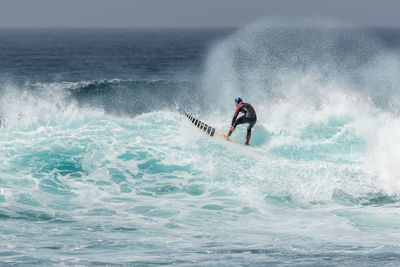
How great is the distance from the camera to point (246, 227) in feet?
41.5

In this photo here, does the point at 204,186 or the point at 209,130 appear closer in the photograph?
the point at 204,186

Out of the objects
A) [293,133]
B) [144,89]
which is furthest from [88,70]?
[293,133]

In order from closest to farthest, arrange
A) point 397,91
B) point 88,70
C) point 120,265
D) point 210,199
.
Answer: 1. point 120,265
2. point 210,199
3. point 397,91
4. point 88,70

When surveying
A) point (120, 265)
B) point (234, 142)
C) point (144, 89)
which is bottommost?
point (120, 265)

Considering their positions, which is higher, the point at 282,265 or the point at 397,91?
the point at 397,91

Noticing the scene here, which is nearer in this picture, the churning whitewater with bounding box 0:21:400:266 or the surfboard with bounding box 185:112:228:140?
the churning whitewater with bounding box 0:21:400:266

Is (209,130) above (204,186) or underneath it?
above

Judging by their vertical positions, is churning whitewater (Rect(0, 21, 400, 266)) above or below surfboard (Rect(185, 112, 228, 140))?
below

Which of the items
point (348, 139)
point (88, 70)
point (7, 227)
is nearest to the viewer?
point (7, 227)

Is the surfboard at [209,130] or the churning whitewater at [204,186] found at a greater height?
the surfboard at [209,130]

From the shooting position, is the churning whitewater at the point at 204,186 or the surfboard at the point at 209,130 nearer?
the churning whitewater at the point at 204,186

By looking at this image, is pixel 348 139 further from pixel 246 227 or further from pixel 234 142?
pixel 246 227

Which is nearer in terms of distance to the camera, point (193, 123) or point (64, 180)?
point (64, 180)

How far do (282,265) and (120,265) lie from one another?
10.2ft
